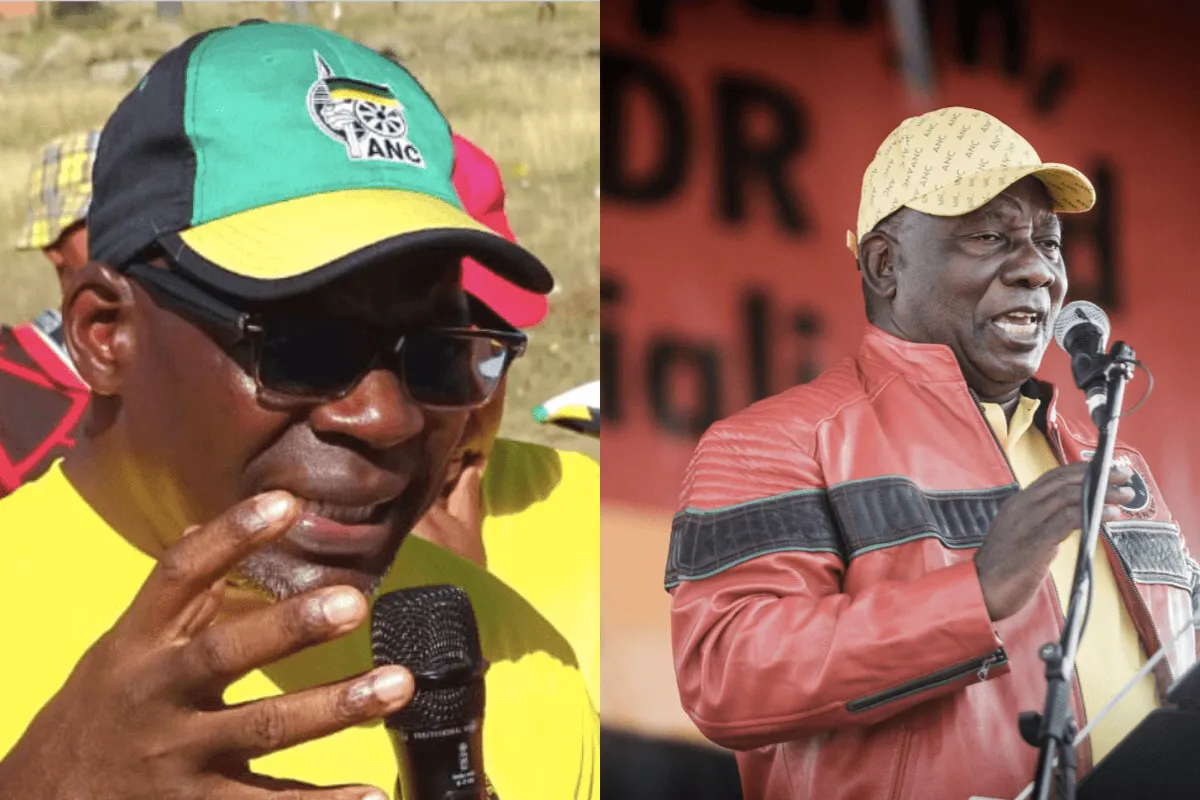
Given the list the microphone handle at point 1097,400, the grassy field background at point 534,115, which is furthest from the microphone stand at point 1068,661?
the grassy field background at point 534,115

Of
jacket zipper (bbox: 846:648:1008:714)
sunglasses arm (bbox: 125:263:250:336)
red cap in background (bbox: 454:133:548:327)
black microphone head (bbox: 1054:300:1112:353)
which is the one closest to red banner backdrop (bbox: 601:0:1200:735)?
black microphone head (bbox: 1054:300:1112:353)

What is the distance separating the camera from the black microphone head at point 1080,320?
9.55ft

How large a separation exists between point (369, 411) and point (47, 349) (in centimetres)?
96

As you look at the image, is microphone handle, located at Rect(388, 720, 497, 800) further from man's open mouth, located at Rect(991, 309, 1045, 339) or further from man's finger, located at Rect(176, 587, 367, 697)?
man's open mouth, located at Rect(991, 309, 1045, 339)

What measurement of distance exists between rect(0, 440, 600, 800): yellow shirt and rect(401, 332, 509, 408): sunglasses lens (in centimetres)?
39

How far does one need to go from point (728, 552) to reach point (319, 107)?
3.87 feet

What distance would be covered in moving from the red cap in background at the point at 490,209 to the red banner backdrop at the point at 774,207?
6.3 inches

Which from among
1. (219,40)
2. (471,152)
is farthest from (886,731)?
(219,40)

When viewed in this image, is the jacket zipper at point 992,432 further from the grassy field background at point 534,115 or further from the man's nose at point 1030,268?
the grassy field background at point 534,115

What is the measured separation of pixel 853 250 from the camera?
295 cm

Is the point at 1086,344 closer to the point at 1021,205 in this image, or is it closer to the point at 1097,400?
the point at 1097,400

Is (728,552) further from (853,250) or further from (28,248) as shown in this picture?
(28,248)

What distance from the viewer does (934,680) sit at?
2.62 m

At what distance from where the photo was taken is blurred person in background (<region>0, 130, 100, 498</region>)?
2.48 metres
